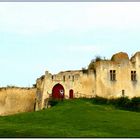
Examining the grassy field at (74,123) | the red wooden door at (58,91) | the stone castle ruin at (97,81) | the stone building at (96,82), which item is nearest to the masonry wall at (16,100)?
the stone castle ruin at (97,81)

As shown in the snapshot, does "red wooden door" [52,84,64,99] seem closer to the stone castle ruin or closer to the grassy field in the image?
the stone castle ruin

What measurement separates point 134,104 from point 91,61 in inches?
331

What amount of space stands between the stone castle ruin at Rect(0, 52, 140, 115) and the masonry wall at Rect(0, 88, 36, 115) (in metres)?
0.29

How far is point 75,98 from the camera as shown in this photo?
64125mm

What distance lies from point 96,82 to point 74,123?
58.3 ft

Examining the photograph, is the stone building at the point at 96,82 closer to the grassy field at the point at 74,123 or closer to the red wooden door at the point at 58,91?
the red wooden door at the point at 58,91

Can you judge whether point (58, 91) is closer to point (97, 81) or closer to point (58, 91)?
point (58, 91)

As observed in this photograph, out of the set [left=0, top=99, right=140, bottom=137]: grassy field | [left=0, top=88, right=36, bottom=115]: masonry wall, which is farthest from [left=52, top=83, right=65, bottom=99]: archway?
[left=0, top=99, right=140, bottom=137]: grassy field

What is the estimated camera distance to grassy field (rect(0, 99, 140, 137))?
140ft

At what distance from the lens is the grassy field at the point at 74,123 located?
1674 inches

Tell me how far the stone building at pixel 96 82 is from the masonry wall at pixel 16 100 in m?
2.34

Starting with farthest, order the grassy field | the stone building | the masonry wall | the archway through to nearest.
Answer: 1. the masonry wall
2. the archway
3. the stone building
4. the grassy field

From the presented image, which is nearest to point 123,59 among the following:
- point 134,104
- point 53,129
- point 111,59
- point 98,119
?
point 111,59

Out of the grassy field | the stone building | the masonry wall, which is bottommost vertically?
the grassy field
